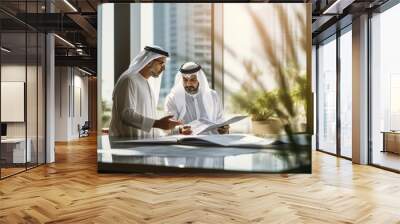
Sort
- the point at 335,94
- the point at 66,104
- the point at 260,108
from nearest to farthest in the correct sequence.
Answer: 1. the point at 260,108
2. the point at 335,94
3. the point at 66,104

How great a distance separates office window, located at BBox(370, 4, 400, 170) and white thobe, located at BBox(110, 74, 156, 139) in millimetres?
4718

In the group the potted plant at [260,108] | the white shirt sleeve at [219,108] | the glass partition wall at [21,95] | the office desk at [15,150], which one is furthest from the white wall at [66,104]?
the potted plant at [260,108]

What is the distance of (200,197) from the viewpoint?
520cm

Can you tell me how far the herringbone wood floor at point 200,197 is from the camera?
4.20m

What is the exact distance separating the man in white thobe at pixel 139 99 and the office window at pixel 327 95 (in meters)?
5.31

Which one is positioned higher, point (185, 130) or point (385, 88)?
point (385, 88)

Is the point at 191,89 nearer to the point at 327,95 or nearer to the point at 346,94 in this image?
the point at 346,94

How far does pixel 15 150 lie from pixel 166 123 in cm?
310

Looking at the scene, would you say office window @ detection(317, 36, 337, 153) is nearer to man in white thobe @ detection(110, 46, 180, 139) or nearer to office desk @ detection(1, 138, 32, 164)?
man in white thobe @ detection(110, 46, 180, 139)

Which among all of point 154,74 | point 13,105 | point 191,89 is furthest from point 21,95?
point 191,89

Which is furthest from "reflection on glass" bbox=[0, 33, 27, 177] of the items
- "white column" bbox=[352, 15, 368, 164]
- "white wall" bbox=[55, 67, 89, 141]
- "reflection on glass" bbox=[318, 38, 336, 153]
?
"white wall" bbox=[55, 67, 89, 141]

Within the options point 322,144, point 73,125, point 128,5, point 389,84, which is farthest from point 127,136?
point 73,125

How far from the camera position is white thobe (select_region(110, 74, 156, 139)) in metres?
6.94

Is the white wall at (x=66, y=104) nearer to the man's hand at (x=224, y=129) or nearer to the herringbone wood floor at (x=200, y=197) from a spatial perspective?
the herringbone wood floor at (x=200, y=197)
